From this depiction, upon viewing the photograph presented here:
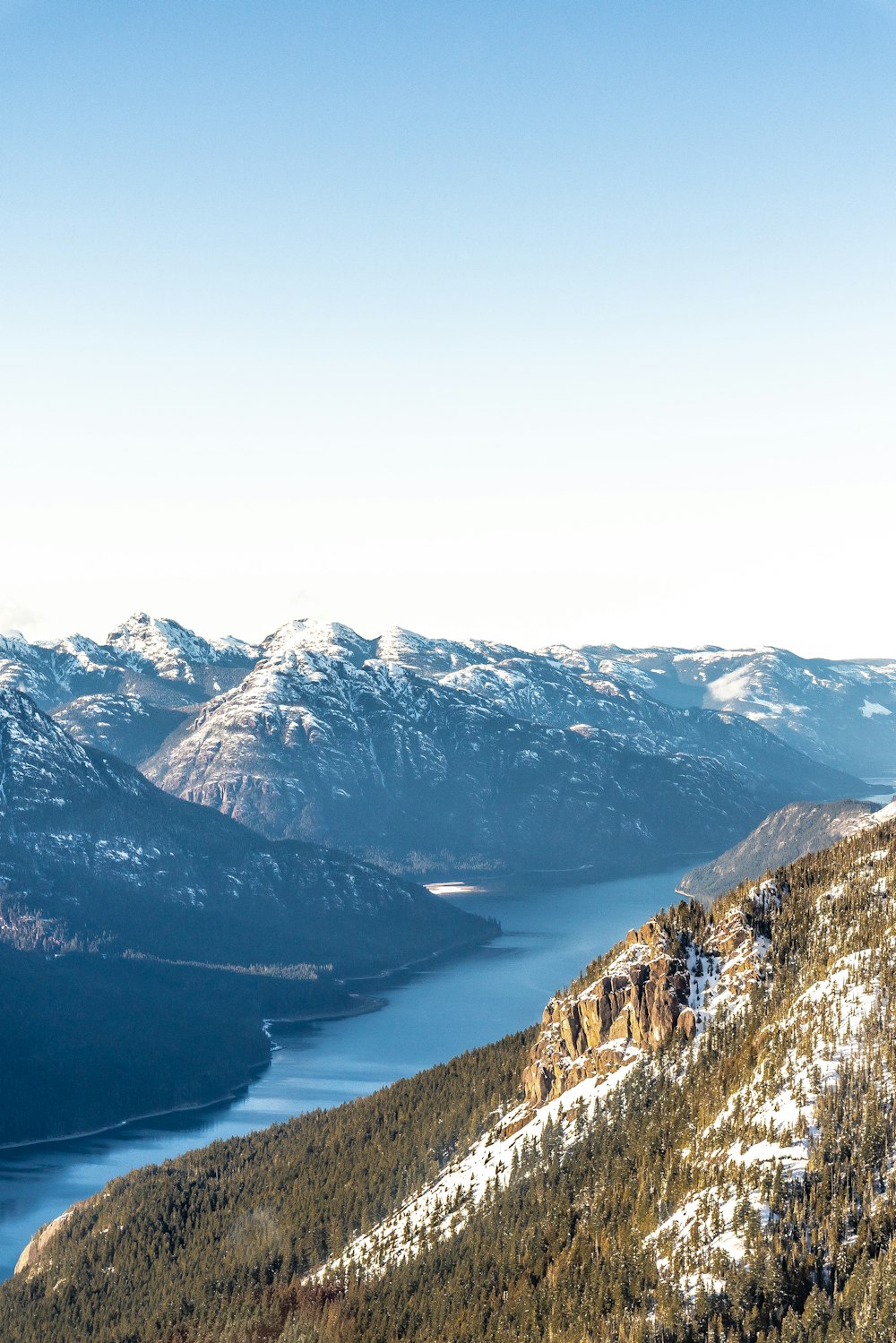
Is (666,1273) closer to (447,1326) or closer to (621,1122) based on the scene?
(447,1326)

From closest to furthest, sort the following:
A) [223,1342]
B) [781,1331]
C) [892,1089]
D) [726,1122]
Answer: [781,1331], [892,1089], [726,1122], [223,1342]

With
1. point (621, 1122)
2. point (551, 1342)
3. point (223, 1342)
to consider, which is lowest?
point (223, 1342)

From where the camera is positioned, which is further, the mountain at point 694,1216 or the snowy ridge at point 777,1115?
the snowy ridge at point 777,1115

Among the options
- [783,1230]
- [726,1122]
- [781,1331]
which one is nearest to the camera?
[781,1331]

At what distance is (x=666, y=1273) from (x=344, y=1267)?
2683 inches

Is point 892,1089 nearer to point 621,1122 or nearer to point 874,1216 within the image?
point 874,1216

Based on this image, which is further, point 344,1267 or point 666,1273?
point 344,1267

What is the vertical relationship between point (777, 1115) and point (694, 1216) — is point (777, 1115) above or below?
above

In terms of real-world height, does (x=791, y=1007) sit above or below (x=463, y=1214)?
above

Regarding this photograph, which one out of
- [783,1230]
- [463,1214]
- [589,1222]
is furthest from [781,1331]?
[463,1214]

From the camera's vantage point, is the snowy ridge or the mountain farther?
the snowy ridge

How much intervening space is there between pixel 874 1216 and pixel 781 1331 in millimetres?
15758

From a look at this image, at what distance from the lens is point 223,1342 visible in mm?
179625

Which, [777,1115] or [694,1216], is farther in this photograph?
[777,1115]
